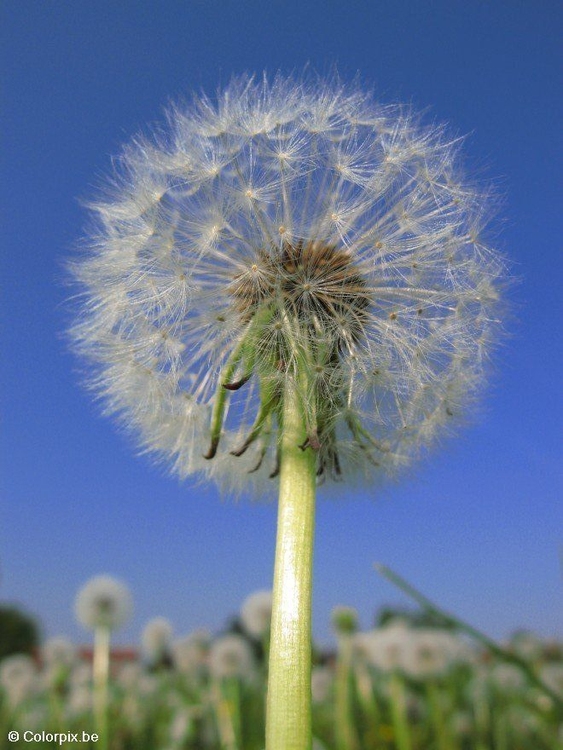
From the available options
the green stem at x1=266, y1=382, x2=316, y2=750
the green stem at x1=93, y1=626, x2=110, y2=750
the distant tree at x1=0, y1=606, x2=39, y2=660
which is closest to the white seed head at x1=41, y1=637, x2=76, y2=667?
the green stem at x1=93, y1=626, x2=110, y2=750

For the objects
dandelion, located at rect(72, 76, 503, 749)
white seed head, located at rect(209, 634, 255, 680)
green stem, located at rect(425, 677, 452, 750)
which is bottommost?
green stem, located at rect(425, 677, 452, 750)

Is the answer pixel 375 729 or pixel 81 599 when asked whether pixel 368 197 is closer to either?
pixel 375 729

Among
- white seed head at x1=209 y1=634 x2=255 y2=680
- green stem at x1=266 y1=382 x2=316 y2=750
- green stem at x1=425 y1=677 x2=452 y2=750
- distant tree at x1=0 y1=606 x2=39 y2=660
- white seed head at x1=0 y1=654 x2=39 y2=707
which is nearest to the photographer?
green stem at x1=266 y1=382 x2=316 y2=750

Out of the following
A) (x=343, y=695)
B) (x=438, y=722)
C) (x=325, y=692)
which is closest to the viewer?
(x=343, y=695)

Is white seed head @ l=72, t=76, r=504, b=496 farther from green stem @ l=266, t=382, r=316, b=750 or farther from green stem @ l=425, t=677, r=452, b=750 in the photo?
green stem @ l=425, t=677, r=452, b=750

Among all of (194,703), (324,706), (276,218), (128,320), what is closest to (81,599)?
(194,703)

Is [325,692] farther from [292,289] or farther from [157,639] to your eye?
[292,289]

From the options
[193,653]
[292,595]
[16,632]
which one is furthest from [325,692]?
[16,632]
